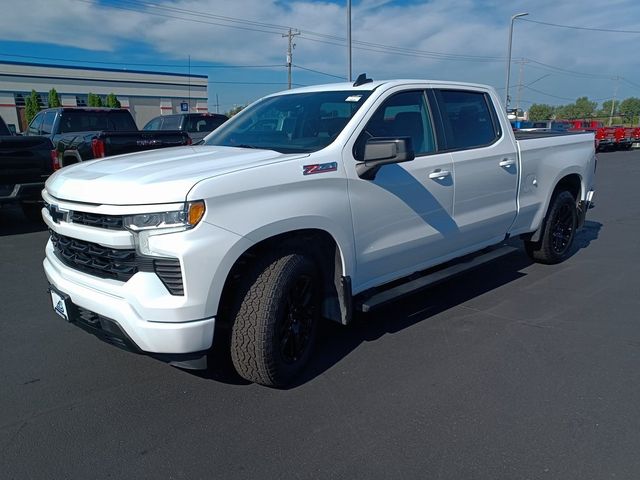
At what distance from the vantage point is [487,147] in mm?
4637

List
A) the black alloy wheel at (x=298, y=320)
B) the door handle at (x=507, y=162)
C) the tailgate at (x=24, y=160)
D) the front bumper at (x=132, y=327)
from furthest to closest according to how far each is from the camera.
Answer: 1. the tailgate at (x=24, y=160)
2. the door handle at (x=507, y=162)
3. the black alloy wheel at (x=298, y=320)
4. the front bumper at (x=132, y=327)

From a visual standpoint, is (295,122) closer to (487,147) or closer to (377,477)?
(487,147)

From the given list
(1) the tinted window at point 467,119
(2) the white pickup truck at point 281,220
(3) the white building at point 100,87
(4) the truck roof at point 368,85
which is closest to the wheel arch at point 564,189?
(2) the white pickup truck at point 281,220

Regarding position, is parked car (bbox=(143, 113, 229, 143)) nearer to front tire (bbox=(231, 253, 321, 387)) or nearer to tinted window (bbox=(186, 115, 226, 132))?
tinted window (bbox=(186, 115, 226, 132))

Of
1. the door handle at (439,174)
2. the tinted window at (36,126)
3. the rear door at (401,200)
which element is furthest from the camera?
the tinted window at (36,126)

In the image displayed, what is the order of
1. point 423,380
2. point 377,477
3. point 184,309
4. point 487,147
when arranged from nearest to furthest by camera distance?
point 377,477
point 184,309
point 423,380
point 487,147

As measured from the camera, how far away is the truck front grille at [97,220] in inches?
107

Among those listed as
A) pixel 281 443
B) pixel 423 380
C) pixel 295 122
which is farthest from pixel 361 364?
pixel 295 122

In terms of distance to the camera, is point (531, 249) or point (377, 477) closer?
point (377, 477)

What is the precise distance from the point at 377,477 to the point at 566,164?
4548mm

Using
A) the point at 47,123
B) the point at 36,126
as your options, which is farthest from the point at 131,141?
the point at 36,126

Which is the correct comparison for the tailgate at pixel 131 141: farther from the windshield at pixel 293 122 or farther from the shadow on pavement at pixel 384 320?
the shadow on pavement at pixel 384 320

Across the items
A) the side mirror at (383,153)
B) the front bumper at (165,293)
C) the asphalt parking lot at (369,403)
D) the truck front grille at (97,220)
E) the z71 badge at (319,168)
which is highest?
the side mirror at (383,153)

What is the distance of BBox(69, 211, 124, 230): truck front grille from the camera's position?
8.93 ft
